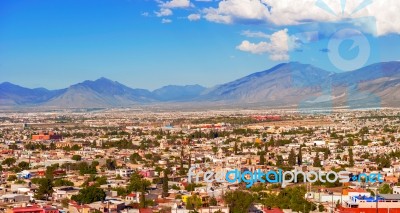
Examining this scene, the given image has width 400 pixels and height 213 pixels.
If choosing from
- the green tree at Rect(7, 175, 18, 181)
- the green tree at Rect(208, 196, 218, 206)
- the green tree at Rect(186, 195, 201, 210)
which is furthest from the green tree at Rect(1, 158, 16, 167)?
the green tree at Rect(208, 196, 218, 206)

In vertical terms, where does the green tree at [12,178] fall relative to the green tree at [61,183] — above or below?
below

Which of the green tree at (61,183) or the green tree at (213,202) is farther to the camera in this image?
the green tree at (61,183)

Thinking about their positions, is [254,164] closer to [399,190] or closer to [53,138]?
[399,190]

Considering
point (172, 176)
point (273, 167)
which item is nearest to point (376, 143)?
point (273, 167)

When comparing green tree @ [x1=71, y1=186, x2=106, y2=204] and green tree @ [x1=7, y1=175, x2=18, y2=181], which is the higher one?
green tree @ [x1=71, y1=186, x2=106, y2=204]

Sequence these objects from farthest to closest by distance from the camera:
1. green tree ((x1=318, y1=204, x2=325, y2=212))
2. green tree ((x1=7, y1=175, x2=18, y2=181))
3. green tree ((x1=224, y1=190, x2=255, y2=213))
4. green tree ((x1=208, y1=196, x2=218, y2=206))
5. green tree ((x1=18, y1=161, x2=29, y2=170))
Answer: green tree ((x1=18, y1=161, x2=29, y2=170)) < green tree ((x1=7, y1=175, x2=18, y2=181)) < green tree ((x1=208, y1=196, x2=218, y2=206)) < green tree ((x1=318, y1=204, x2=325, y2=212)) < green tree ((x1=224, y1=190, x2=255, y2=213))

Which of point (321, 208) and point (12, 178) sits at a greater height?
point (12, 178)

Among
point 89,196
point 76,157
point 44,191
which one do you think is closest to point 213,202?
point 89,196

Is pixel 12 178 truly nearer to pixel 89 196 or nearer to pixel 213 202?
pixel 89 196

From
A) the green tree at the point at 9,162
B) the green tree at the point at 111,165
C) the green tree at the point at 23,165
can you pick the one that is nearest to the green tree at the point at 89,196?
the green tree at the point at 111,165

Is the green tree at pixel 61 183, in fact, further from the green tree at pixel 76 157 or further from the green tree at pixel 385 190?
the green tree at pixel 385 190
